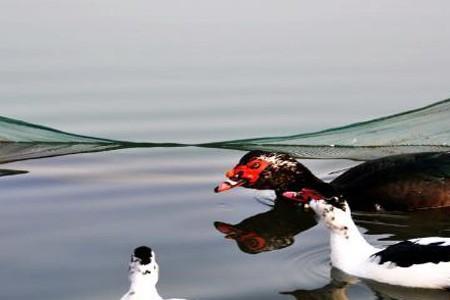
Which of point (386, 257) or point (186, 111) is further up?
point (186, 111)

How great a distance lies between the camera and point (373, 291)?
7.07 m

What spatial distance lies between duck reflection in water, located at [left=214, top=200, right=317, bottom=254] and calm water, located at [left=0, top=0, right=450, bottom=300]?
4 centimetres

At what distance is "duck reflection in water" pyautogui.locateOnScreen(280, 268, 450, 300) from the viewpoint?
22.7ft

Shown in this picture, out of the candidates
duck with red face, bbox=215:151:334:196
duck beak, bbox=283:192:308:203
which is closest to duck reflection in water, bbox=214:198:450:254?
duck beak, bbox=283:192:308:203

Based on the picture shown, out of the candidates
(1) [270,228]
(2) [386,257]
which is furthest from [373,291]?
(1) [270,228]

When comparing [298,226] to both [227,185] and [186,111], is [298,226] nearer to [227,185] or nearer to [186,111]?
[227,185]

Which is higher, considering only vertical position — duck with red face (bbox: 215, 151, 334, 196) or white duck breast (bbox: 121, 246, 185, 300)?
duck with red face (bbox: 215, 151, 334, 196)

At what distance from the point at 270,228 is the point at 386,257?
6.81ft

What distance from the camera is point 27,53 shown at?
725 inches

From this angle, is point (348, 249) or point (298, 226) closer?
point (348, 249)

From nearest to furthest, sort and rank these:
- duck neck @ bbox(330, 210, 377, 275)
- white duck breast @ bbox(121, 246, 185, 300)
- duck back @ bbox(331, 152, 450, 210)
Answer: white duck breast @ bbox(121, 246, 185, 300)
duck neck @ bbox(330, 210, 377, 275)
duck back @ bbox(331, 152, 450, 210)

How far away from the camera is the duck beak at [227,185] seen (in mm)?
9688

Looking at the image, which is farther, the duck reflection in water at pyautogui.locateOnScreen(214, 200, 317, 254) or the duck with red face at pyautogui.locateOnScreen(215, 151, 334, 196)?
the duck with red face at pyautogui.locateOnScreen(215, 151, 334, 196)

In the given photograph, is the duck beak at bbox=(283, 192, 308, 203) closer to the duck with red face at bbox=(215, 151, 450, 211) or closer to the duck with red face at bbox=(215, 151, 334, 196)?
the duck with red face at bbox=(215, 151, 450, 211)
